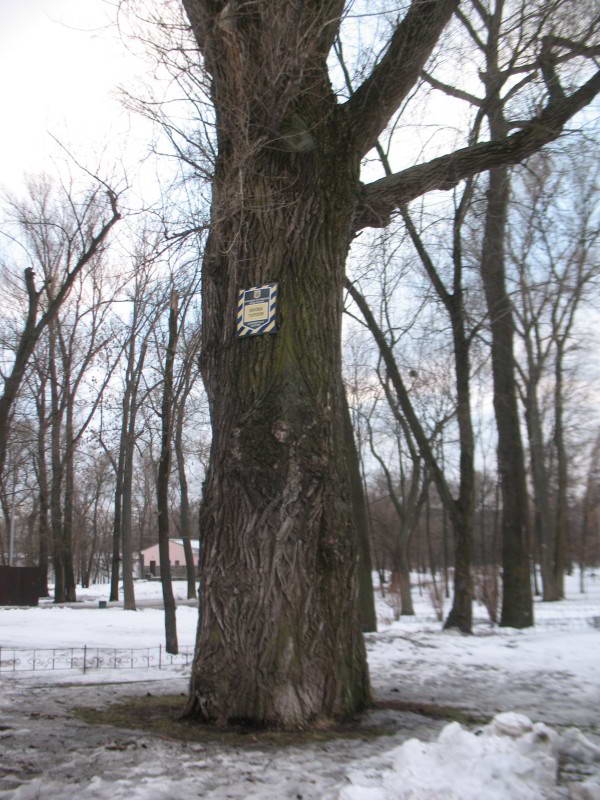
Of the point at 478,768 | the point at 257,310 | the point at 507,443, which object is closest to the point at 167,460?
the point at 507,443

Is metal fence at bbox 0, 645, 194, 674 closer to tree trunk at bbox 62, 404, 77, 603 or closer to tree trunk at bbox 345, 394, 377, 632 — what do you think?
tree trunk at bbox 345, 394, 377, 632

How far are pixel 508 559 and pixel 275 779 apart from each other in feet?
34.7

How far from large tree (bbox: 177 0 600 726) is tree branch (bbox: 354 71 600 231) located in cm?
2

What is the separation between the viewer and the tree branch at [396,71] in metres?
5.10

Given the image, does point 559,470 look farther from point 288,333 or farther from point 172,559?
point 172,559

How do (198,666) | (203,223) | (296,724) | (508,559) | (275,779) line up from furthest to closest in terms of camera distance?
(508,559) → (203,223) → (198,666) → (296,724) → (275,779)

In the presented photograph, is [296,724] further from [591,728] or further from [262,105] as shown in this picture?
[262,105]

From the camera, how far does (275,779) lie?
9.22 ft

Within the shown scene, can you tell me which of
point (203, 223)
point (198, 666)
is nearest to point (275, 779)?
point (198, 666)

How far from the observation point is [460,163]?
5.33 m

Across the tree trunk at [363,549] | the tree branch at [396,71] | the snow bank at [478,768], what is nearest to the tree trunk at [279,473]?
the tree branch at [396,71]

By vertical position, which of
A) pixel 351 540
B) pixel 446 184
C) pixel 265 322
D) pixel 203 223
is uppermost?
pixel 446 184

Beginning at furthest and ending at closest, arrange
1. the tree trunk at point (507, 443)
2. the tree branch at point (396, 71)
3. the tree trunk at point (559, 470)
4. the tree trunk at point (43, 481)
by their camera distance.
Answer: the tree trunk at point (559, 470) < the tree trunk at point (43, 481) < the tree trunk at point (507, 443) < the tree branch at point (396, 71)

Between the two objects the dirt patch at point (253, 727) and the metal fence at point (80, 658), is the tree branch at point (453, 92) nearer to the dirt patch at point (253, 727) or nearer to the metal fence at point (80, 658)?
the dirt patch at point (253, 727)
